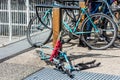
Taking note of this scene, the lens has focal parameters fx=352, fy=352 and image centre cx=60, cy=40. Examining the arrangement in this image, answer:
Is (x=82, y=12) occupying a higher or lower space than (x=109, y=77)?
higher

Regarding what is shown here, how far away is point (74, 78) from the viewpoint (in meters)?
5.55

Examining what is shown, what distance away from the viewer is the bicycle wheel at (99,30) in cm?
731

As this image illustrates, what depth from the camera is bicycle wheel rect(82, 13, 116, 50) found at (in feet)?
24.0

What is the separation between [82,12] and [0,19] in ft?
16.1

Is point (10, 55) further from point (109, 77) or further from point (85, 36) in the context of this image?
point (109, 77)

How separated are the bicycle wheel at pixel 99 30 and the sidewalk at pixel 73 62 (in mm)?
193

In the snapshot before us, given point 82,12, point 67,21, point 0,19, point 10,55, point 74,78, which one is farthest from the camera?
point 0,19

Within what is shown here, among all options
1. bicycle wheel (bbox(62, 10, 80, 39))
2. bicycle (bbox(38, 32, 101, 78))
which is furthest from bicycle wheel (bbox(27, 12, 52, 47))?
bicycle (bbox(38, 32, 101, 78))

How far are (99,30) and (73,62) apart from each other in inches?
49.3

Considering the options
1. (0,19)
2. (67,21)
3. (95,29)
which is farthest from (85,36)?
(0,19)

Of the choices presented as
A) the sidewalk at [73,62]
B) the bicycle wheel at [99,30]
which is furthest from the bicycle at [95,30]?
the sidewalk at [73,62]

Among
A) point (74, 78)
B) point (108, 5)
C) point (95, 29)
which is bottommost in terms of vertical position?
point (74, 78)

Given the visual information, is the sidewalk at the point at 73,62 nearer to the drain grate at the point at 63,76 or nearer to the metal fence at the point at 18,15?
the drain grate at the point at 63,76

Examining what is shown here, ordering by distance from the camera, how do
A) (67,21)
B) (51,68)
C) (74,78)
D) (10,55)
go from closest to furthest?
(74,78), (51,68), (10,55), (67,21)
